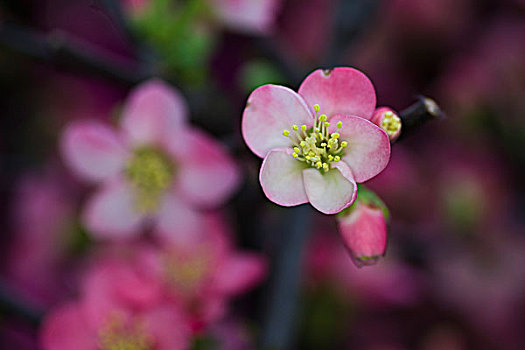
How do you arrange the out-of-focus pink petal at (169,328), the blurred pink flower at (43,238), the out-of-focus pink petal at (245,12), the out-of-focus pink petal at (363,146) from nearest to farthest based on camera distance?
the out-of-focus pink petal at (363,146)
the out-of-focus pink petal at (169,328)
the out-of-focus pink petal at (245,12)
the blurred pink flower at (43,238)

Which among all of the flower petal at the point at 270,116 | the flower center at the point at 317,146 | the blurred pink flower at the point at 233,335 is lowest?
the flower center at the point at 317,146

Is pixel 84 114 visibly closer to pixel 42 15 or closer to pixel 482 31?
pixel 42 15

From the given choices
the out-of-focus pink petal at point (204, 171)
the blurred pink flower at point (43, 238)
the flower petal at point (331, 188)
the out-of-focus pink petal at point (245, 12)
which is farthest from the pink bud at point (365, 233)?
the blurred pink flower at point (43, 238)

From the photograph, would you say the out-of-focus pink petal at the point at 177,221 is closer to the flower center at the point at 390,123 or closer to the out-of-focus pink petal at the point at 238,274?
the out-of-focus pink petal at the point at 238,274

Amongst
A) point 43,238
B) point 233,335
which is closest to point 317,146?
point 233,335

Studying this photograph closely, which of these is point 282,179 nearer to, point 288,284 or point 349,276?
point 288,284
